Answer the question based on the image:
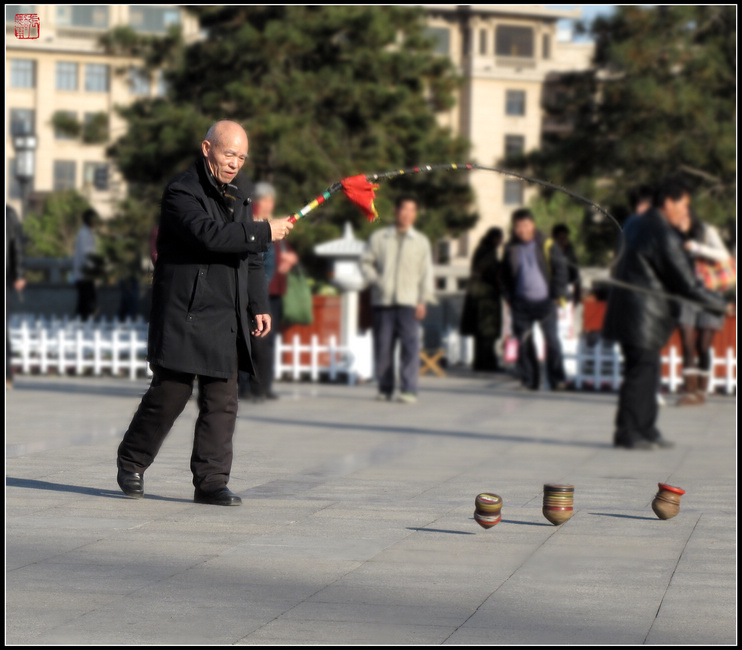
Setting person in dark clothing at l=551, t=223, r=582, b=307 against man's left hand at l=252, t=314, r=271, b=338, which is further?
person in dark clothing at l=551, t=223, r=582, b=307

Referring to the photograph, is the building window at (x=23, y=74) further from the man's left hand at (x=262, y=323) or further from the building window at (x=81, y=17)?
the man's left hand at (x=262, y=323)

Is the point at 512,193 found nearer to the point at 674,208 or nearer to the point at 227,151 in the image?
the point at 674,208

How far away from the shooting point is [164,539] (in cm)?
557

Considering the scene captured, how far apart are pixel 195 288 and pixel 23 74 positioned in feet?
270

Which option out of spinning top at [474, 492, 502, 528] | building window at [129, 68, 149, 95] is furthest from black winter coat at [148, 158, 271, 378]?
building window at [129, 68, 149, 95]

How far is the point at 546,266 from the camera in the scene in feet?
46.9

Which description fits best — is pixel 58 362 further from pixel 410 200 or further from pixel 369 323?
pixel 410 200

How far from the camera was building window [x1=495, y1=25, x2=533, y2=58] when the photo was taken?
88.4m

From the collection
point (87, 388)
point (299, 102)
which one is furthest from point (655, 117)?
point (87, 388)

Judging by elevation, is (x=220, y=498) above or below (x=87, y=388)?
above

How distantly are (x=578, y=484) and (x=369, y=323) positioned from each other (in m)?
9.30

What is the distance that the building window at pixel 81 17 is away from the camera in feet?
292

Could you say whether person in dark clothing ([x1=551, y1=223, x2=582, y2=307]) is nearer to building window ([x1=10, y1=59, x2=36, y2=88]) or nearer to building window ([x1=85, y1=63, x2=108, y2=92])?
building window ([x1=10, y1=59, x2=36, y2=88])

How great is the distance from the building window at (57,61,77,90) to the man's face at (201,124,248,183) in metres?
82.0
